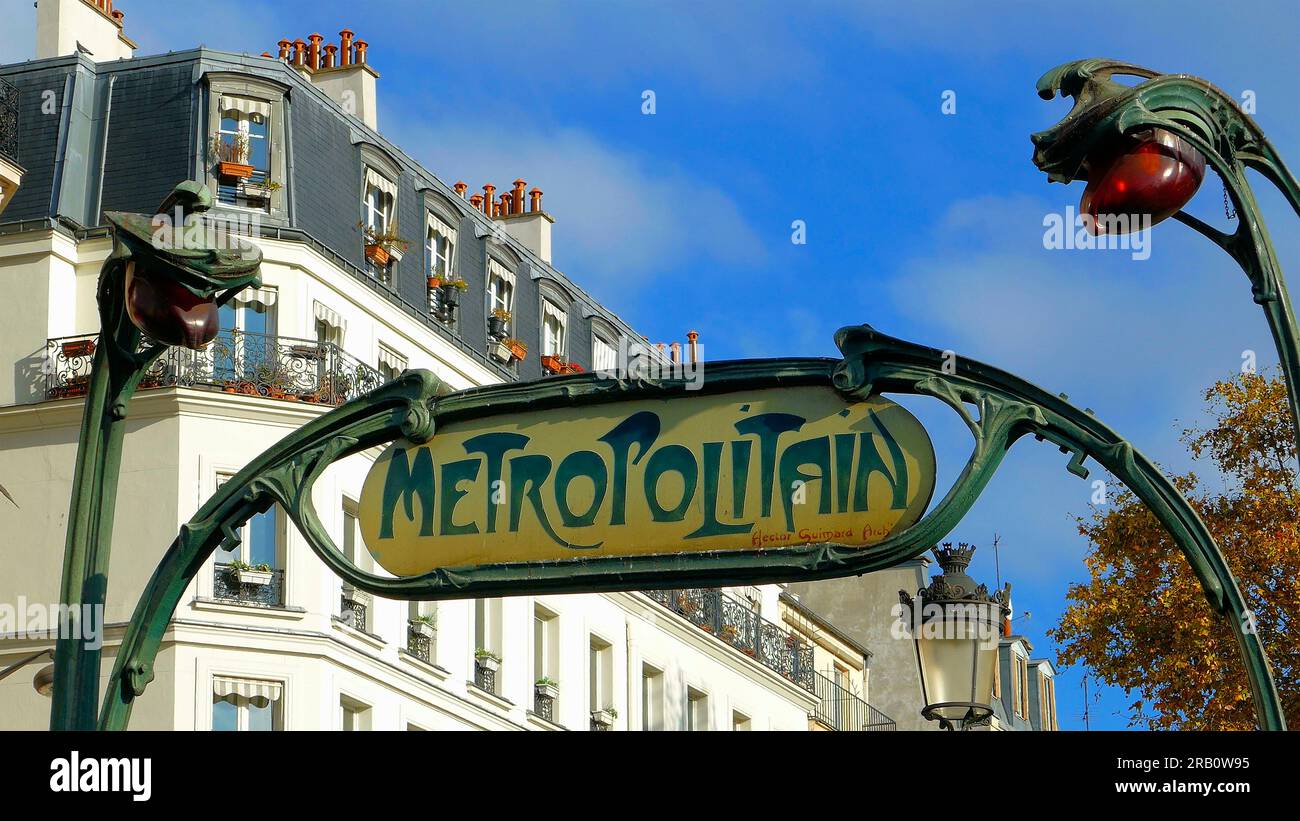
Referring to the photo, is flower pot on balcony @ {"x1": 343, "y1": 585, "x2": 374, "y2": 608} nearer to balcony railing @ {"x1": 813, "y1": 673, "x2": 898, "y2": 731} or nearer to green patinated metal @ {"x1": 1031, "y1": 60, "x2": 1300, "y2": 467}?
balcony railing @ {"x1": 813, "y1": 673, "x2": 898, "y2": 731}

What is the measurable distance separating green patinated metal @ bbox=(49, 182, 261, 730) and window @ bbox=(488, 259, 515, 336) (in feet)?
95.9

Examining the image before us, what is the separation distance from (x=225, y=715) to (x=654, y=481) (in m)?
22.5

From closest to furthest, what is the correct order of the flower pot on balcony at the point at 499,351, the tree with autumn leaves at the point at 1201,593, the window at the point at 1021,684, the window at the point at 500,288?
the tree with autumn leaves at the point at 1201,593 → the flower pot on balcony at the point at 499,351 → the window at the point at 500,288 → the window at the point at 1021,684

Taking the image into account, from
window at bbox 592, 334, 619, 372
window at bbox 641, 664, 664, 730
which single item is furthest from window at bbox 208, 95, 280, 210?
window at bbox 641, 664, 664, 730

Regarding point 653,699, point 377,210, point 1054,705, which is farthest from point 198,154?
point 1054,705

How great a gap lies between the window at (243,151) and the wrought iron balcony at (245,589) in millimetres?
5458

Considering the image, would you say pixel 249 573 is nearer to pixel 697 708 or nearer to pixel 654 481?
pixel 697 708

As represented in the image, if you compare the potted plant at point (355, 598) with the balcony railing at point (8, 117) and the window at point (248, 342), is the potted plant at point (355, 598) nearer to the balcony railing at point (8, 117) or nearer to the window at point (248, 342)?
the window at point (248, 342)

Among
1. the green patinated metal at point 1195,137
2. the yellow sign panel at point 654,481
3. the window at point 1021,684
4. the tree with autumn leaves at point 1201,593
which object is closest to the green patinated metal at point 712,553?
the yellow sign panel at point 654,481

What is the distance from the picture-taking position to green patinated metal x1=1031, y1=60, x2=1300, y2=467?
30.0ft

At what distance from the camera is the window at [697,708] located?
43.3 meters

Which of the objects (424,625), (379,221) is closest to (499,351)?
(379,221)

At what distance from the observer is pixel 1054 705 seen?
251 feet

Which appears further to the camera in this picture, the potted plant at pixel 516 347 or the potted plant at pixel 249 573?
the potted plant at pixel 516 347
